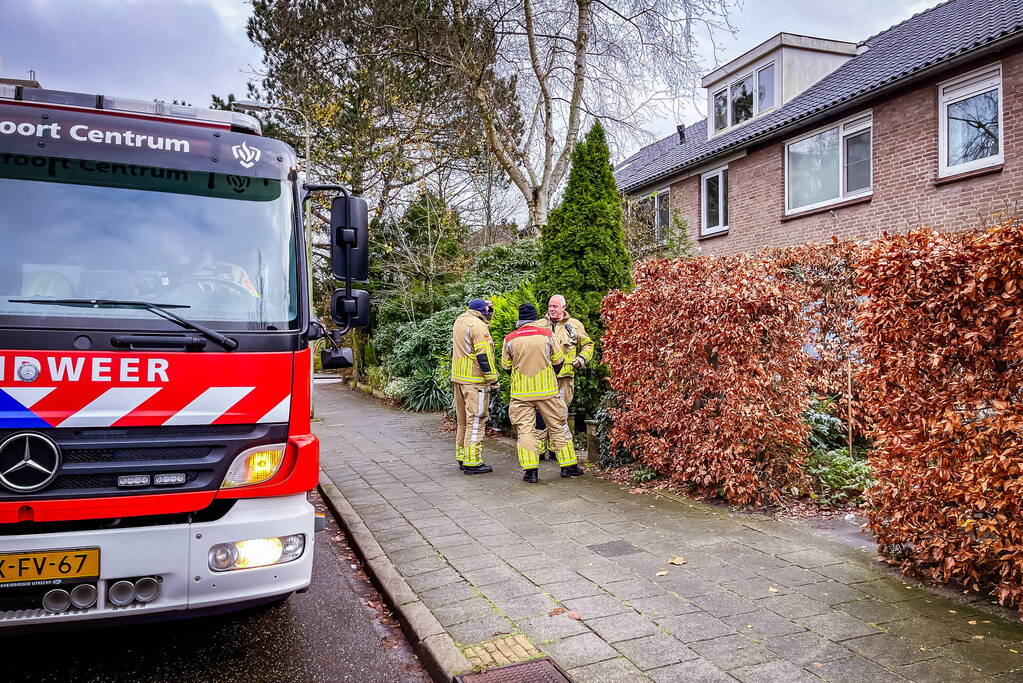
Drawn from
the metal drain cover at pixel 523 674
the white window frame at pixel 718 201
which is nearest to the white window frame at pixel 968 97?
the white window frame at pixel 718 201

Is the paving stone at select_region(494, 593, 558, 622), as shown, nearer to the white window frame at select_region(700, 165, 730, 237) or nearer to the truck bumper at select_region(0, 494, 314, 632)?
the truck bumper at select_region(0, 494, 314, 632)

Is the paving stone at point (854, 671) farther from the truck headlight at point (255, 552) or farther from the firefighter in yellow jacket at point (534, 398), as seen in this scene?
the firefighter in yellow jacket at point (534, 398)

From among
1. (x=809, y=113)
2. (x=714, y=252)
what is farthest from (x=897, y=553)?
(x=714, y=252)

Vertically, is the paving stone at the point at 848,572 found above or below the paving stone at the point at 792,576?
above

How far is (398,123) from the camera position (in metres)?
20.8

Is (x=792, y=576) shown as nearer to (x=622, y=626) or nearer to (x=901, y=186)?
(x=622, y=626)

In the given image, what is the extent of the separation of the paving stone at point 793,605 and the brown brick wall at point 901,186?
6.79 meters

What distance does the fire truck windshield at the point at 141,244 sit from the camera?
10.9 feet

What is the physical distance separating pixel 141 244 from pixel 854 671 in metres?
3.89

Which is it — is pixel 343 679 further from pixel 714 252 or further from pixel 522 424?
pixel 714 252

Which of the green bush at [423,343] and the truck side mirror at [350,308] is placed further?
the green bush at [423,343]

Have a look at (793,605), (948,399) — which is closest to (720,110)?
(948,399)

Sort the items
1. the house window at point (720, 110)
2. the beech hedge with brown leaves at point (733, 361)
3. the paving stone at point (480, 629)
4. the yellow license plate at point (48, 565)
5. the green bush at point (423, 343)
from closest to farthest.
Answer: the yellow license plate at point (48, 565)
the paving stone at point (480, 629)
the beech hedge with brown leaves at point (733, 361)
the green bush at point (423, 343)
the house window at point (720, 110)

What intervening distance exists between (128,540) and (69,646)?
1.20 metres
